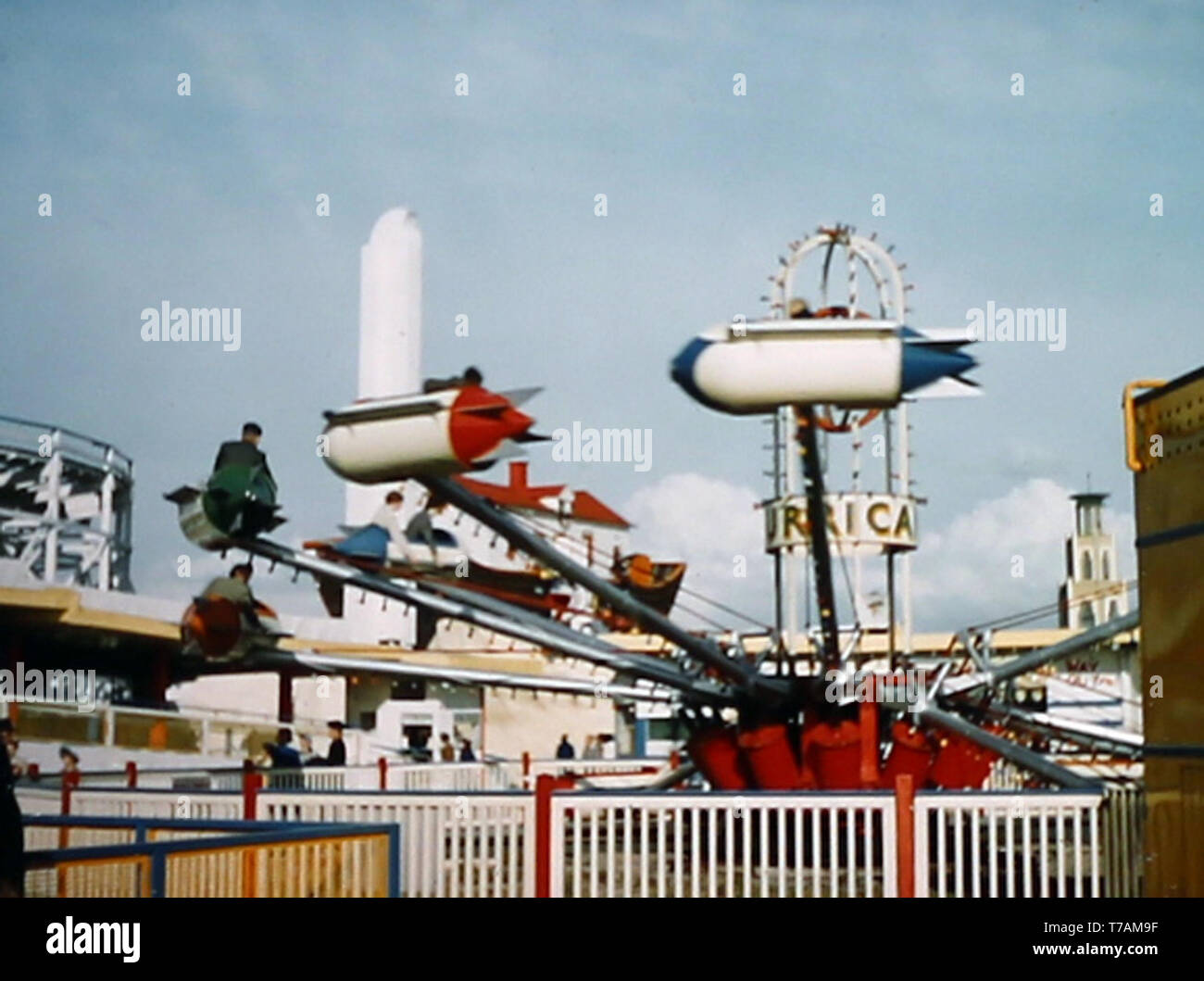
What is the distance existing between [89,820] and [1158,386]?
5461mm

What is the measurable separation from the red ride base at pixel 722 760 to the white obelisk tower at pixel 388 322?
2702mm

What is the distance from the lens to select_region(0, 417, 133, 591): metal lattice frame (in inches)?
510

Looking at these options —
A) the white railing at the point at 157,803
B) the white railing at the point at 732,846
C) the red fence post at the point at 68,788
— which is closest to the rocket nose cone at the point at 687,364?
the white railing at the point at 732,846

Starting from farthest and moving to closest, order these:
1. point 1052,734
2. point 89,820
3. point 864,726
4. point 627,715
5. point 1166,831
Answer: point 627,715 < point 1052,734 < point 864,726 < point 89,820 < point 1166,831

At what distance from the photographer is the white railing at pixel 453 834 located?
9305mm

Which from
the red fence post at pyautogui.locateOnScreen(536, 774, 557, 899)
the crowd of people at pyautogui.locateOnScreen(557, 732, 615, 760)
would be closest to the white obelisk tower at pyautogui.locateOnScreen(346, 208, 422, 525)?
the red fence post at pyautogui.locateOnScreen(536, 774, 557, 899)

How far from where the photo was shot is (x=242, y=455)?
9.27m

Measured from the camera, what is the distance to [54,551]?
17.5 meters

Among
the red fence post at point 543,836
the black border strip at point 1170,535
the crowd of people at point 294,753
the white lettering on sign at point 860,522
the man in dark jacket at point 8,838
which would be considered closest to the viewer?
the man in dark jacket at point 8,838

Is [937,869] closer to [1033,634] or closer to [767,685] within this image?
[767,685]

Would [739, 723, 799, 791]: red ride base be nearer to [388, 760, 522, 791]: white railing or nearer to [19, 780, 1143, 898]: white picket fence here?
[19, 780, 1143, 898]: white picket fence

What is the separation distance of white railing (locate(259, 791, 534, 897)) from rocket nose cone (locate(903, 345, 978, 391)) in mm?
3532

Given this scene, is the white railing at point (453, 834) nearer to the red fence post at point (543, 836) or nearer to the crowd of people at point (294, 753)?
the red fence post at point (543, 836)

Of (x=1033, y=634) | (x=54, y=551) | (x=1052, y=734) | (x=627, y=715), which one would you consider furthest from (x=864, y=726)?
(x=1033, y=634)
